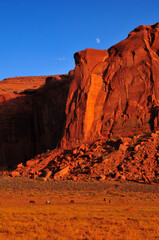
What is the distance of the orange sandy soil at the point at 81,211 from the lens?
934cm

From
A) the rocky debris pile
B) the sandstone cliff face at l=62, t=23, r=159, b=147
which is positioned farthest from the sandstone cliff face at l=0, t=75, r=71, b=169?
the rocky debris pile

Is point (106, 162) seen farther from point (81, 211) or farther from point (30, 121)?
point (30, 121)

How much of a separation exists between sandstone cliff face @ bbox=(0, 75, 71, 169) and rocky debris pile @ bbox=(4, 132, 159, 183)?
974cm

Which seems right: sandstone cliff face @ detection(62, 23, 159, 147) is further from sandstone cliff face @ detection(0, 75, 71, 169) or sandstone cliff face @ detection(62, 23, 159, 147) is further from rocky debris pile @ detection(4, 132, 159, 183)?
sandstone cliff face @ detection(0, 75, 71, 169)

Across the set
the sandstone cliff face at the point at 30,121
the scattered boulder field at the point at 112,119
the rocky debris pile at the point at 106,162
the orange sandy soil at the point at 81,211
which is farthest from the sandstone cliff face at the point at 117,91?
the sandstone cliff face at the point at 30,121

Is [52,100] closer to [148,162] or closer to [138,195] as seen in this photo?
[148,162]

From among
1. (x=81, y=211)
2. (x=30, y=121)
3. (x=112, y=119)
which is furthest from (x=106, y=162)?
(x=30, y=121)

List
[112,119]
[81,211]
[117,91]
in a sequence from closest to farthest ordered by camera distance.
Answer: [81,211] → [112,119] → [117,91]

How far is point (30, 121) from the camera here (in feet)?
147

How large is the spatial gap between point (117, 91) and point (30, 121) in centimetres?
2102

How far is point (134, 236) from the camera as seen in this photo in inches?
355

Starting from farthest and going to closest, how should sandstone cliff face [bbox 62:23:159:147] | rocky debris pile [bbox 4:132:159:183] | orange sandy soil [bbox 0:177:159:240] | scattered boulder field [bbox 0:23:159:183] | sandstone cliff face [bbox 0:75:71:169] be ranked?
sandstone cliff face [bbox 0:75:71:169]
sandstone cliff face [bbox 62:23:159:147]
scattered boulder field [bbox 0:23:159:183]
rocky debris pile [bbox 4:132:159:183]
orange sandy soil [bbox 0:177:159:240]

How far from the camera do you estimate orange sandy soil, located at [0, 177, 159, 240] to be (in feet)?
30.7

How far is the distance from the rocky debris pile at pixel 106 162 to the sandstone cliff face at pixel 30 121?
9.74m
